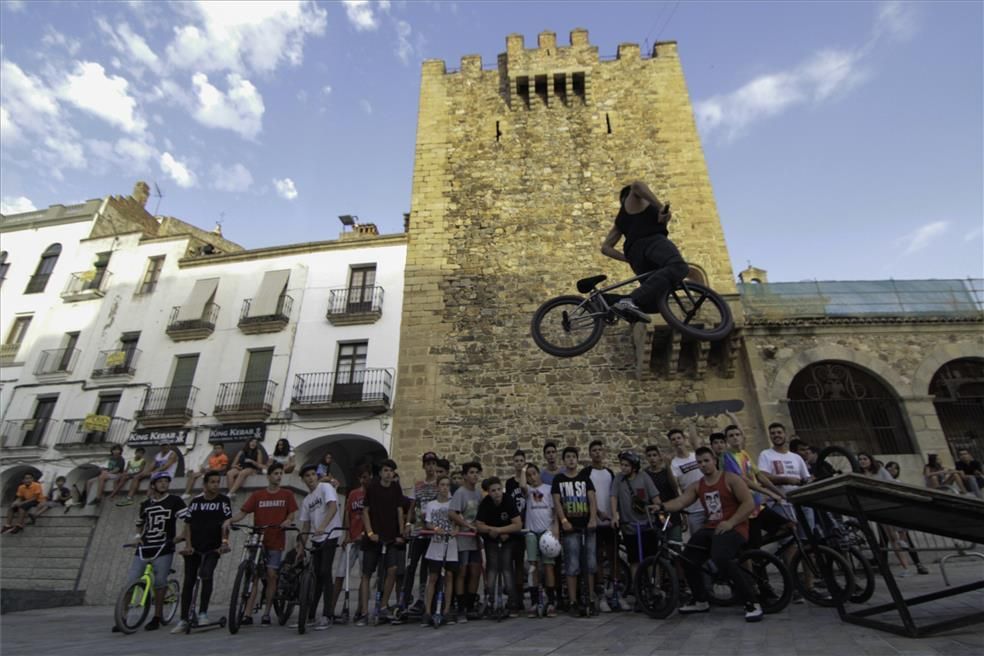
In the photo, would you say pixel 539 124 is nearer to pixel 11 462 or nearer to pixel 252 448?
pixel 252 448

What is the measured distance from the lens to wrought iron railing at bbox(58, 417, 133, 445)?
51.1ft

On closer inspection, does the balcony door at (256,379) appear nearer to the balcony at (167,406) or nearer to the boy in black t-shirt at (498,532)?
the balcony at (167,406)

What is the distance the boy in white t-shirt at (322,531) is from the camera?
545 centimetres

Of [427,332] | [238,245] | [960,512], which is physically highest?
[238,245]

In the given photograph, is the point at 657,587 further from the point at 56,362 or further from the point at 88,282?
the point at 88,282

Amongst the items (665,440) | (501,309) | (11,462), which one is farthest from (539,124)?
(11,462)

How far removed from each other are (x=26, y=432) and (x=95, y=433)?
319cm

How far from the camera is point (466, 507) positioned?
5828mm

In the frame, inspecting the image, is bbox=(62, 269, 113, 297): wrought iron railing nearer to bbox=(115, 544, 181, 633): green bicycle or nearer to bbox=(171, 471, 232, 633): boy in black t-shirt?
bbox=(115, 544, 181, 633): green bicycle

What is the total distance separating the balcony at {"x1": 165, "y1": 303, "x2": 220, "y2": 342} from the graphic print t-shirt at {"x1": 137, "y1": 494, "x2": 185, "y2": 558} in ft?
38.3

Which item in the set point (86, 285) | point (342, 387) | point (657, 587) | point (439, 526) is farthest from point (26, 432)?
point (657, 587)

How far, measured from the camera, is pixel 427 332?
1293 centimetres

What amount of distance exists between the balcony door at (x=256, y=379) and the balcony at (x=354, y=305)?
2.31 metres

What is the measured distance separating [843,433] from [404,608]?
32.4 feet
